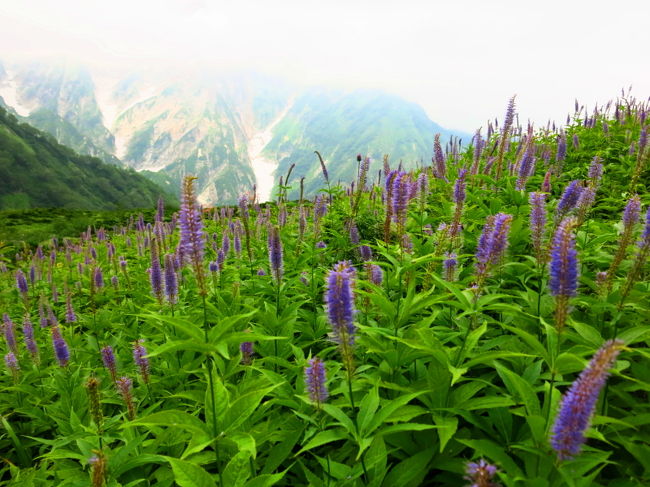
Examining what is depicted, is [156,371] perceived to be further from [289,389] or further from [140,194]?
[140,194]

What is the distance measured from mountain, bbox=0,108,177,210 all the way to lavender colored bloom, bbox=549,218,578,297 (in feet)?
420

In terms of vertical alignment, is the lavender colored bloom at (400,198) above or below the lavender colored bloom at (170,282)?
A: above

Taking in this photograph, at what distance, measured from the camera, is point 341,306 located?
2.09 metres

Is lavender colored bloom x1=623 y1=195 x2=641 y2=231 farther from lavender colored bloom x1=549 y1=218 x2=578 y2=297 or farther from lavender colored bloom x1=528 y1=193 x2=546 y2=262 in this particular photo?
lavender colored bloom x1=549 y1=218 x2=578 y2=297

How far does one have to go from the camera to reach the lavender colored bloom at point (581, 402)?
1366 millimetres

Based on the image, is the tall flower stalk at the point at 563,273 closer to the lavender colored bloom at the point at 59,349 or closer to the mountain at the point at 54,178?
the lavender colored bloom at the point at 59,349

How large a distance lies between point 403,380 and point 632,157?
348 inches

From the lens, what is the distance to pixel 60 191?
117m

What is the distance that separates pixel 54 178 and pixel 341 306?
153 m

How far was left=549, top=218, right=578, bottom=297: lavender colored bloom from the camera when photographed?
1.92 meters

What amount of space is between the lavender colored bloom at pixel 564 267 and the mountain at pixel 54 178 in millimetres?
128075

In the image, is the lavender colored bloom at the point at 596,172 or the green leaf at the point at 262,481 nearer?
the green leaf at the point at 262,481

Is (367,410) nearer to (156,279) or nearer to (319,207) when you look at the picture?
(156,279)

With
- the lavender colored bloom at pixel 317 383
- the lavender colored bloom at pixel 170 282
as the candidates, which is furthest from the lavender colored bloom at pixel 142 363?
the lavender colored bloom at pixel 317 383
